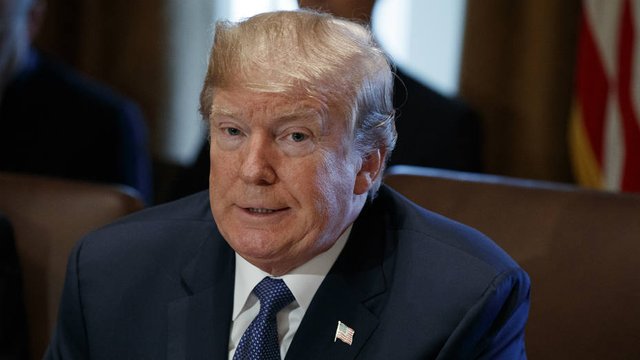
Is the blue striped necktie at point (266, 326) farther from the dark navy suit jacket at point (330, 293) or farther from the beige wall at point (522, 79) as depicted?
the beige wall at point (522, 79)

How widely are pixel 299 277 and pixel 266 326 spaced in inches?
4.1

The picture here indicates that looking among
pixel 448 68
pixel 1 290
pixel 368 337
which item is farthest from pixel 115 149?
pixel 368 337

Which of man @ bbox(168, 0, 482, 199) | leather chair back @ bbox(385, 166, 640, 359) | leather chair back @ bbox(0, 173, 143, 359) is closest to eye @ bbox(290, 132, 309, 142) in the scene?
leather chair back @ bbox(385, 166, 640, 359)

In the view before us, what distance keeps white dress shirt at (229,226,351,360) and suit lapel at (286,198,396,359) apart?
2 centimetres

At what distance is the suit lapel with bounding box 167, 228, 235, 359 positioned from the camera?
6.43 ft

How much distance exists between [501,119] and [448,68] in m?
0.27

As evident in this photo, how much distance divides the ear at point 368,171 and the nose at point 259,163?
0.61 ft

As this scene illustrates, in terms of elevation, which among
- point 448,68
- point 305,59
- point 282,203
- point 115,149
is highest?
point 305,59

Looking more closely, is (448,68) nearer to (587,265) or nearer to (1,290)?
(587,265)

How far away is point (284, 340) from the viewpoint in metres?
1.96

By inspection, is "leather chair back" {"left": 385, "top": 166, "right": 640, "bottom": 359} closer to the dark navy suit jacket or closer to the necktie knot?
the dark navy suit jacket

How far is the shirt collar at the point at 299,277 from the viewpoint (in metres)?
1.95

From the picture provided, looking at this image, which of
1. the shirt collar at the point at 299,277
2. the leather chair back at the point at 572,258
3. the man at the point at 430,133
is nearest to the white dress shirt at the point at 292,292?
the shirt collar at the point at 299,277

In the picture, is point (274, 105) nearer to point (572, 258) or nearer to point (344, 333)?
point (344, 333)
